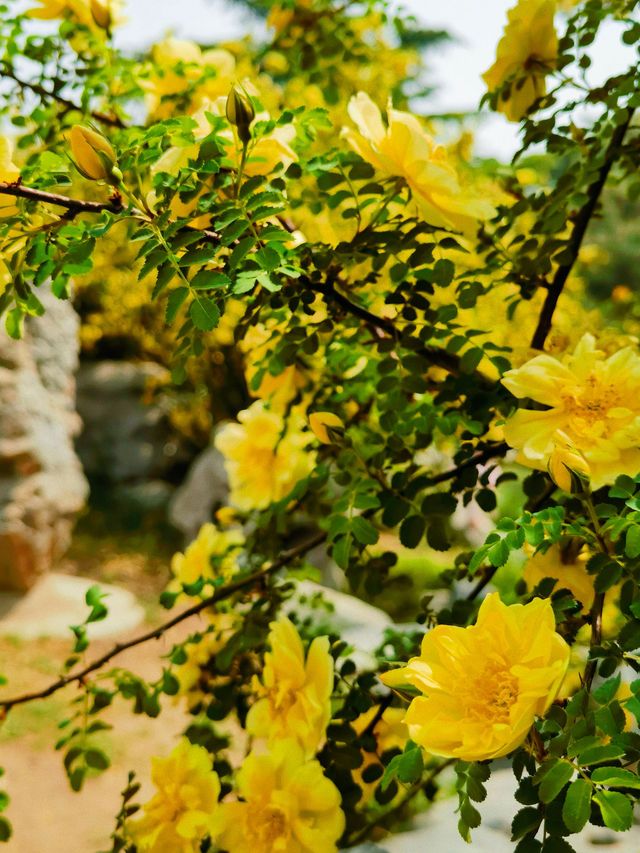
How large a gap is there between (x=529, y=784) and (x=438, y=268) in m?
0.44

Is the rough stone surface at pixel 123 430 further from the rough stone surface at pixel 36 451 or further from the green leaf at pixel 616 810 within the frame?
the green leaf at pixel 616 810

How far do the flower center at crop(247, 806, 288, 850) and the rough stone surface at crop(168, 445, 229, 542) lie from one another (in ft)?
11.6

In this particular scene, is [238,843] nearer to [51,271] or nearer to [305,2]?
[51,271]

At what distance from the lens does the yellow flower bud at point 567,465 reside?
548mm

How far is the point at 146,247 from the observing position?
57 cm

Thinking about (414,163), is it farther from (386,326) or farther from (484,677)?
(484,677)

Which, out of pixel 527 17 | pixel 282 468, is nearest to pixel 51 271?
pixel 282 468

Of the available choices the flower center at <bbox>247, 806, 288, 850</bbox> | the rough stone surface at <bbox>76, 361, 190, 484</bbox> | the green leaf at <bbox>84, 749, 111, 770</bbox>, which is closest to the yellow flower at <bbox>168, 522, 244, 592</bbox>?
the green leaf at <bbox>84, 749, 111, 770</bbox>

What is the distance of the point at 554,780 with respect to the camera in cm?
46

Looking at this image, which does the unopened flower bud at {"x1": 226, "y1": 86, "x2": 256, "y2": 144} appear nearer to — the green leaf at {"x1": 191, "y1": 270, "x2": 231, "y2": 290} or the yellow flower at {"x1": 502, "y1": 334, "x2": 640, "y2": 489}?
the green leaf at {"x1": 191, "y1": 270, "x2": 231, "y2": 290}

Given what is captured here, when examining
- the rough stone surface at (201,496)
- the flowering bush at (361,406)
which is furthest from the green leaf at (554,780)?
the rough stone surface at (201,496)

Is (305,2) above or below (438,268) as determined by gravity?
above

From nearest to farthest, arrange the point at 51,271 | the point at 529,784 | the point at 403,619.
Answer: the point at 529,784 → the point at 51,271 → the point at 403,619

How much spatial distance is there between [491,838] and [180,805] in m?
0.57
